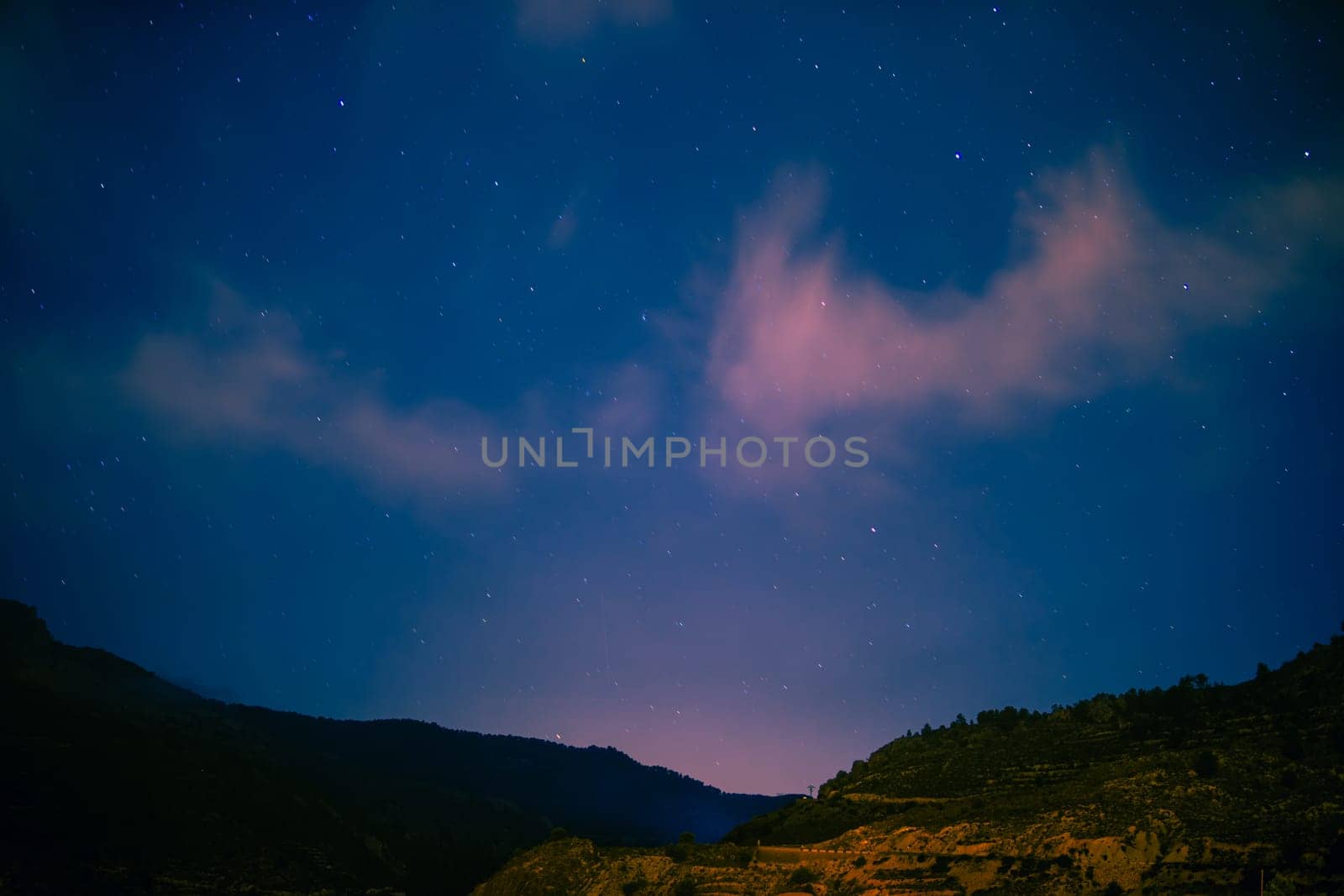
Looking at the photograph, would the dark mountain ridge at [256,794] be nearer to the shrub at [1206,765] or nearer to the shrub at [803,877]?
the shrub at [803,877]

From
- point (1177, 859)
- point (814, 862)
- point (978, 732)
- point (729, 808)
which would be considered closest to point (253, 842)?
point (814, 862)

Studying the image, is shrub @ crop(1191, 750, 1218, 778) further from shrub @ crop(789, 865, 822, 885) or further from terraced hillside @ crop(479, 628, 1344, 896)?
shrub @ crop(789, 865, 822, 885)

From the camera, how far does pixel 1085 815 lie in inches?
1492

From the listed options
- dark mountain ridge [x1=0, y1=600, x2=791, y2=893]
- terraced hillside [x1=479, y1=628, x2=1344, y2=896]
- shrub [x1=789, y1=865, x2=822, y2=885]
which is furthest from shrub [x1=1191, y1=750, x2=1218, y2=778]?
dark mountain ridge [x1=0, y1=600, x2=791, y2=893]

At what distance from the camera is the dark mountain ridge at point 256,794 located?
74312mm

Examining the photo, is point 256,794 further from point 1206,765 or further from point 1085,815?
point 1206,765

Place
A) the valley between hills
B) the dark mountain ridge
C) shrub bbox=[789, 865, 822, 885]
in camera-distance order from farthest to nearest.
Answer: the dark mountain ridge
shrub bbox=[789, 865, 822, 885]
the valley between hills

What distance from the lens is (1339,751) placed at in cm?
3675

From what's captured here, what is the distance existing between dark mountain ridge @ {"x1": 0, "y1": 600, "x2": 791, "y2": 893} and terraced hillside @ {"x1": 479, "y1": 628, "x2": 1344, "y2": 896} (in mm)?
41200

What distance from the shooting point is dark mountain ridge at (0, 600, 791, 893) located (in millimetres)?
74312

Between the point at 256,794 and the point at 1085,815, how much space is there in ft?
299

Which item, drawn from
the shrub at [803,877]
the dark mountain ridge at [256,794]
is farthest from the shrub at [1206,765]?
the dark mountain ridge at [256,794]

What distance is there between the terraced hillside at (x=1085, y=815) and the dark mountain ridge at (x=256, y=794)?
4120 cm

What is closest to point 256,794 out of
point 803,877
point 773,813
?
point 773,813
